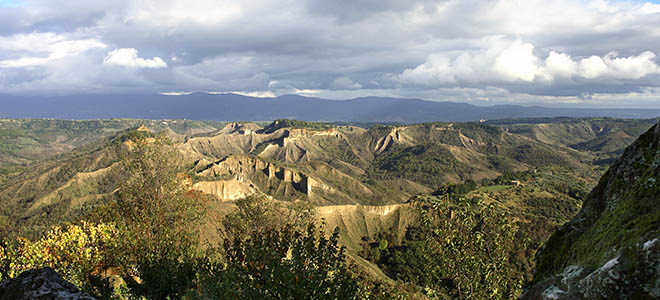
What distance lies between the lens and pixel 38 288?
11562 mm

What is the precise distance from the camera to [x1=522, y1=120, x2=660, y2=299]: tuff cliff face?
6.37m

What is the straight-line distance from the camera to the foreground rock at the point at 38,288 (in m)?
11.4

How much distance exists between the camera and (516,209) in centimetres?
12638

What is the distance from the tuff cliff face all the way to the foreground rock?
15075 millimetres

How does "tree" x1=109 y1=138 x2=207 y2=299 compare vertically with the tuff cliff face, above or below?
below

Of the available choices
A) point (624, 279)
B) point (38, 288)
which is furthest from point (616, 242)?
point (38, 288)

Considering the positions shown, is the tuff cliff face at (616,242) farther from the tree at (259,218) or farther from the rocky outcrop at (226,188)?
the rocky outcrop at (226,188)

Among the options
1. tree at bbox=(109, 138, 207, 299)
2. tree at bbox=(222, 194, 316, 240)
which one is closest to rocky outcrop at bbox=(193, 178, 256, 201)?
tree at bbox=(222, 194, 316, 240)

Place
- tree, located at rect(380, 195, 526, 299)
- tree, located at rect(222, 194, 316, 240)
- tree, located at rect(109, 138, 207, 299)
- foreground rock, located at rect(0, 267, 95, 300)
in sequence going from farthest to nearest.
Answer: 1. tree, located at rect(222, 194, 316, 240)
2. tree, located at rect(109, 138, 207, 299)
3. tree, located at rect(380, 195, 526, 299)
4. foreground rock, located at rect(0, 267, 95, 300)

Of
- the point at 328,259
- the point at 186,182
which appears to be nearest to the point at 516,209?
the point at 186,182

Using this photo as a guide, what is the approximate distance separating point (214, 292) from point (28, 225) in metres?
166

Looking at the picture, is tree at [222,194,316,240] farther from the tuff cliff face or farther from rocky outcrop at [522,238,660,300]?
rocky outcrop at [522,238,660,300]

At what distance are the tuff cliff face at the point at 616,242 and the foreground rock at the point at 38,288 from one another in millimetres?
15075

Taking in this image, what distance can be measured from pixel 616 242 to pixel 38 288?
17.8 meters
